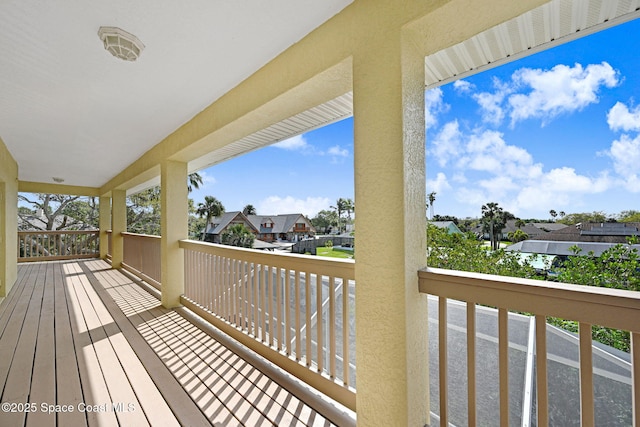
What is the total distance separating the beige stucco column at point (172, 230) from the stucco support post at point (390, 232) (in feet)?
11.1

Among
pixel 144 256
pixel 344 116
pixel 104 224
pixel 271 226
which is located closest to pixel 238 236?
pixel 271 226

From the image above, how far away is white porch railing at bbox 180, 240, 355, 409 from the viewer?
2.01 metres

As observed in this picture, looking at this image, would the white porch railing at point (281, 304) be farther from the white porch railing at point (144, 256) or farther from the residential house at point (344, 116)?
the white porch railing at point (144, 256)

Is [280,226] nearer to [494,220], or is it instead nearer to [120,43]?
[120,43]

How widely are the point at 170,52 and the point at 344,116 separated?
1549 millimetres

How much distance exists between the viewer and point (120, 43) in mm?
1887

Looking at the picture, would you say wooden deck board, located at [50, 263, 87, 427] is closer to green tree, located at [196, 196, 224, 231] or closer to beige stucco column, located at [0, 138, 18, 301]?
beige stucco column, located at [0, 138, 18, 301]

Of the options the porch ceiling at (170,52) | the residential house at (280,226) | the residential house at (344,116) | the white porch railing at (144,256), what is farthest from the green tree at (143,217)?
the residential house at (344,116)

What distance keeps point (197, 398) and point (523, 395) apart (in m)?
2.11

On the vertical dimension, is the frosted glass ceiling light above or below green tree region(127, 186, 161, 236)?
above

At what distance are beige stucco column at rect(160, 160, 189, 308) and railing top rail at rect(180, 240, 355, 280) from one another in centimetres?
99

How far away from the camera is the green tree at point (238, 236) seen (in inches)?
477

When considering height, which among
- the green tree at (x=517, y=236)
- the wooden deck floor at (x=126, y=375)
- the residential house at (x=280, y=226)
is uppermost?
the green tree at (x=517, y=236)

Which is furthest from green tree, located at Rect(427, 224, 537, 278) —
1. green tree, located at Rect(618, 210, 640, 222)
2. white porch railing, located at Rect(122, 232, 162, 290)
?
white porch railing, located at Rect(122, 232, 162, 290)
